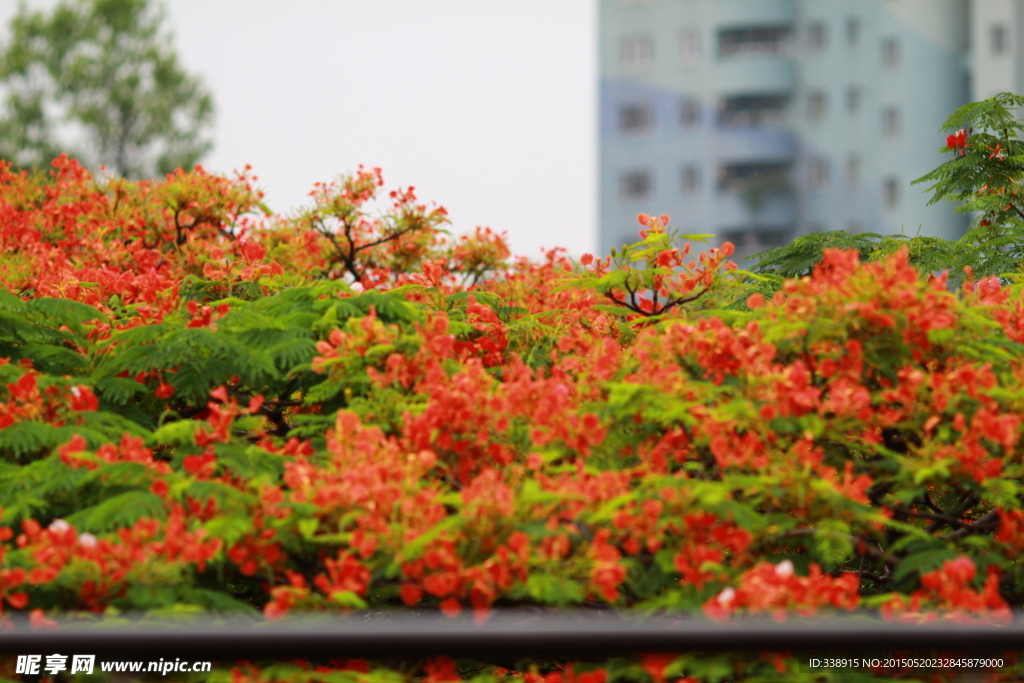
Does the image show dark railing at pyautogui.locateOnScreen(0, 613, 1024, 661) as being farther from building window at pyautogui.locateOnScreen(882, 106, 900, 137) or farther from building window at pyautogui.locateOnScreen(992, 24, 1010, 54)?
building window at pyautogui.locateOnScreen(992, 24, 1010, 54)

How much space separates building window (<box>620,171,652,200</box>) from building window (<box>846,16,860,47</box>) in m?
12.1

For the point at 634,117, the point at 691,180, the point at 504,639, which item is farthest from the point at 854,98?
the point at 504,639

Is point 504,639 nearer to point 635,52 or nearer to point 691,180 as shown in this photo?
point 691,180

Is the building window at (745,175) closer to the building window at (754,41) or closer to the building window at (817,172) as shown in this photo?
the building window at (817,172)

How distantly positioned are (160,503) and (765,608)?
242 centimetres

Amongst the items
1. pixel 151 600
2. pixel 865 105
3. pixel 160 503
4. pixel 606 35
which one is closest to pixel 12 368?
pixel 160 503

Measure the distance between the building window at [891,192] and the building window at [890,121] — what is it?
227cm

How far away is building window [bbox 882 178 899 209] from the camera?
53.8 metres

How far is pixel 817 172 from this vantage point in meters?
57.9

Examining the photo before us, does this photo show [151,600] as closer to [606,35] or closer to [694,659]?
[694,659]

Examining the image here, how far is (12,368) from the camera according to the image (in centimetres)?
546

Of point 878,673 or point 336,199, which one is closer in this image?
point 878,673

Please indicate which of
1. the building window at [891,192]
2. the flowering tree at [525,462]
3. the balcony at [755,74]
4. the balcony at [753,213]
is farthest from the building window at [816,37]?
the flowering tree at [525,462]

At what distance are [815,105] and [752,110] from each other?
3.57 metres
